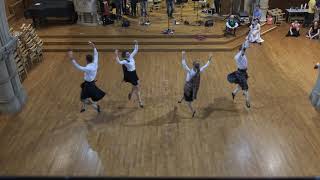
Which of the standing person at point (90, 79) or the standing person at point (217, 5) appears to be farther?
the standing person at point (217, 5)

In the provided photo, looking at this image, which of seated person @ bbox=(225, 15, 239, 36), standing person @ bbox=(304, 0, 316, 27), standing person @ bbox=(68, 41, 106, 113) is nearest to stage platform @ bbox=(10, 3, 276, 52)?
seated person @ bbox=(225, 15, 239, 36)

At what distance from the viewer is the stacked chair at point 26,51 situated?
30.7 feet

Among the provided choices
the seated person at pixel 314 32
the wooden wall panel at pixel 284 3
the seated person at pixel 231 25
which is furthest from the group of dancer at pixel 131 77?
the wooden wall panel at pixel 284 3

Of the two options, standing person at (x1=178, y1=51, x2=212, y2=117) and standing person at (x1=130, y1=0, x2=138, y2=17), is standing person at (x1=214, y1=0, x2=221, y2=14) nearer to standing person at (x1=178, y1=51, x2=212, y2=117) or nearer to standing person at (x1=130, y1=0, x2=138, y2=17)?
standing person at (x1=130, y1=0, x2=138, y2=17)

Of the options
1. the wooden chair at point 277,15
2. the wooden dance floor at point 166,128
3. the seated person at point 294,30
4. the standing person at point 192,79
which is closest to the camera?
the wooden dance floor at point 166,128

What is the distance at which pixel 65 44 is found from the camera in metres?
11.5

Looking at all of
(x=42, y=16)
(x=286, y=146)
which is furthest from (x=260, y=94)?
(x=42, y=16)

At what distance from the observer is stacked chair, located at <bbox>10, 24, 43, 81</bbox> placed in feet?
30.7

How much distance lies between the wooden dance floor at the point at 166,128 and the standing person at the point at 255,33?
1.70 m

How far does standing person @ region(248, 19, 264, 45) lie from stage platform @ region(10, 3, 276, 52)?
32 centimetres

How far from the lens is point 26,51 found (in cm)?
982

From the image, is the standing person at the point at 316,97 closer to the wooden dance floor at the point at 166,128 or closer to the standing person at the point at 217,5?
the wooden dance floor at the point at 166,128

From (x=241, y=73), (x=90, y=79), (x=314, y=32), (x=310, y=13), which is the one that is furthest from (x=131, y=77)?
(x=310, y=13)

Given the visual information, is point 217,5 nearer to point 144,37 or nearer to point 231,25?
point 231,25
